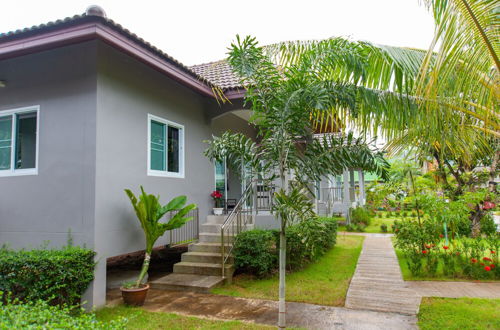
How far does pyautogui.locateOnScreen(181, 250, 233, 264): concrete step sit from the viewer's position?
26.7 ft

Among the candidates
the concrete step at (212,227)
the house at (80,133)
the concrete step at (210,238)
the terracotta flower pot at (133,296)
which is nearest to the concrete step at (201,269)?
the concrete step at (210,238)

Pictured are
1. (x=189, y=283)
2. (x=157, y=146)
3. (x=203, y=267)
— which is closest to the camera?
(x=189, y=283)

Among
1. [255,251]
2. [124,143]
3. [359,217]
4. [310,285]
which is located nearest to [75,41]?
[124,143]

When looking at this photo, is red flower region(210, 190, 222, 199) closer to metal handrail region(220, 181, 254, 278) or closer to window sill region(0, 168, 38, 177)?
metal handrail region(220, 181, 254, 278)

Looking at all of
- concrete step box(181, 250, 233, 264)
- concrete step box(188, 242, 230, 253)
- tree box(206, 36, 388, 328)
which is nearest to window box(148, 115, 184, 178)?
concrete step box(188, 242, 230, 253)

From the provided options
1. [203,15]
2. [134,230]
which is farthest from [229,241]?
[203,15]

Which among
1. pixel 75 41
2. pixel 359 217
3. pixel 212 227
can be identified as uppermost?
pixel 75 41

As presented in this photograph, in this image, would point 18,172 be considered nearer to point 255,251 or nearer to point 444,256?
point 255,251

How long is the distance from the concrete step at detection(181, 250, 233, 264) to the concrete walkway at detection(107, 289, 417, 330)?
1.19 meters

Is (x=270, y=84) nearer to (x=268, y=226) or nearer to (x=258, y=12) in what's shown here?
(x=258, y=12)

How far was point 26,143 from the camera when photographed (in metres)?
7.07

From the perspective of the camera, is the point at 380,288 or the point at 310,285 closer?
the point at 380,288

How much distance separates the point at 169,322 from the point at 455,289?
5778mm

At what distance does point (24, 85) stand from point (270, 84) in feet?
17.9
